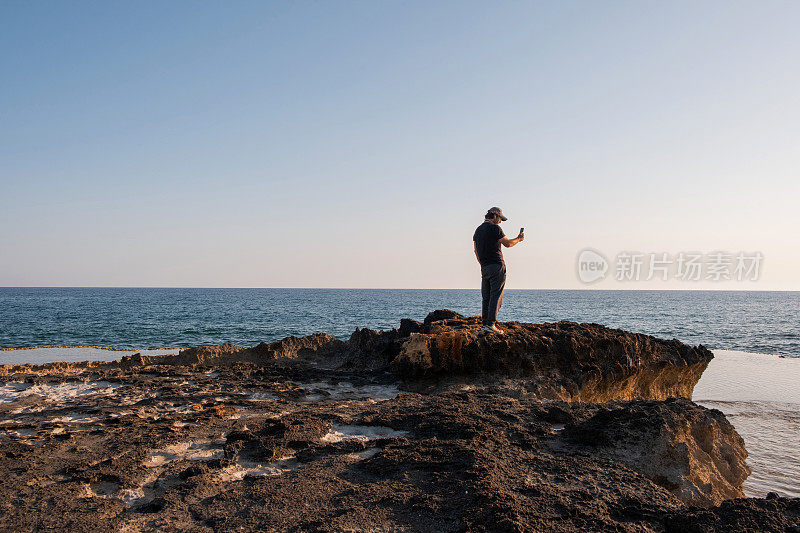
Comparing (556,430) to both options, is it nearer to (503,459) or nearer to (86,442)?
(503,459)

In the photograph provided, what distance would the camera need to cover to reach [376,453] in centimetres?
408

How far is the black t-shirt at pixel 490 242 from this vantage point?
8.24 meters

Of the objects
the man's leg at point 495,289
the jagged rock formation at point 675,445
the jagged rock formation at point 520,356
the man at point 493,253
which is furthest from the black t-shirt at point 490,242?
the jagged rock formation at point 675,445

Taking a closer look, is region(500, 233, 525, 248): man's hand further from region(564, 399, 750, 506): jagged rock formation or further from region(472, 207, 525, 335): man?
region(564, 399, 750, 506): jagged rock formation

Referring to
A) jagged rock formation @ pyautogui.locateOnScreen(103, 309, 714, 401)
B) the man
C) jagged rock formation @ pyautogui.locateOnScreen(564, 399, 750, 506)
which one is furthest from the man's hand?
jagged rock formation @ pyautogui.locateOnScreen(564, 399, 750, 506)

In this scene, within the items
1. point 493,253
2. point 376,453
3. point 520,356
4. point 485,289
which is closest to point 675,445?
point 376,453

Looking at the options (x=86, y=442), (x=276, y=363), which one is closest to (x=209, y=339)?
(x=276, y=363)

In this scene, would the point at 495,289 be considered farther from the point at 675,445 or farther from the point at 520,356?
the point at 675,445

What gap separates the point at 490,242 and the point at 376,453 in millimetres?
5032

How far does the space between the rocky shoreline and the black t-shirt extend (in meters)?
1.37

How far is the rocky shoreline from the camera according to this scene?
2984mm

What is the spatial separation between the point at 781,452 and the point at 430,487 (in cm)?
717

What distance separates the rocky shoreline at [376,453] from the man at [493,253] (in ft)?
2.45

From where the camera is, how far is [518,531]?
8.96ft
